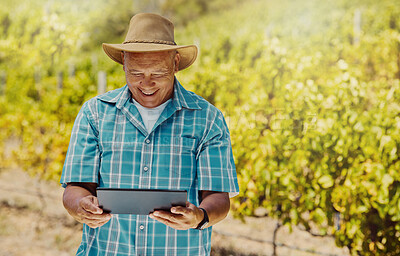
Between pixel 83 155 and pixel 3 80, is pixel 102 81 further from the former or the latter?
pixel 83 155

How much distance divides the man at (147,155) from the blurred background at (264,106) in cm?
181

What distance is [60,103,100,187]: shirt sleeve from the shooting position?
1662mm

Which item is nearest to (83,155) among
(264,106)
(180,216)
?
(180,216)

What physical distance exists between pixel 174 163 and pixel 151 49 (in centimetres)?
48

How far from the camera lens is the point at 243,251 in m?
3.77

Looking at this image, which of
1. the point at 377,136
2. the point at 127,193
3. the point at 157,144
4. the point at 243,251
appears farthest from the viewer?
the point at 243,251

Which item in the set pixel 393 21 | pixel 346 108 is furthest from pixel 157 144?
pixel 393 21

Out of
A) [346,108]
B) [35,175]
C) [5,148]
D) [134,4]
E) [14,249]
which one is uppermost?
[134,4]

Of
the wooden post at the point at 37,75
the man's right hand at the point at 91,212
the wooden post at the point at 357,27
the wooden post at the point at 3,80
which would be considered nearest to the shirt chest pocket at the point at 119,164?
the man's right hand at the point at 91,212

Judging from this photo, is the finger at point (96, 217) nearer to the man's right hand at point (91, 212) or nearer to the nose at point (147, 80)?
the man's right hand at point (91, 212)

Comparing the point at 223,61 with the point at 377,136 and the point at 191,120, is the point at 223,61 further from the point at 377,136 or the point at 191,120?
the point at 191,120

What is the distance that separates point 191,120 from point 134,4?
3.14 meters

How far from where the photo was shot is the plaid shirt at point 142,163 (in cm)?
169

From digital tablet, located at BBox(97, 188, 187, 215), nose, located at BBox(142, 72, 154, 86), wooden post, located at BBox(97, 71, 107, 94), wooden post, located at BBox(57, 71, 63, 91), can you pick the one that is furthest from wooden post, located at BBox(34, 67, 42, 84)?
digital tablet, located at BBox(97, 188, 187, 215)
